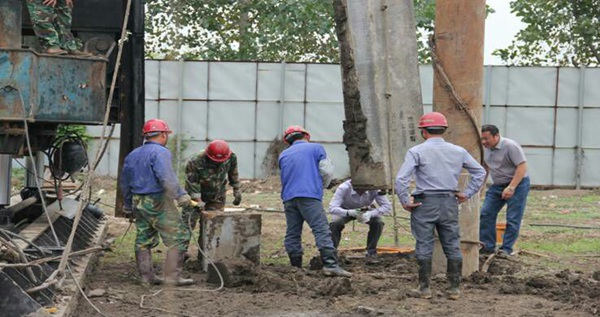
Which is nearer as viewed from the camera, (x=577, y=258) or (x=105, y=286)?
(x=105, y=286)

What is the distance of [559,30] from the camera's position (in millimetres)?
29125

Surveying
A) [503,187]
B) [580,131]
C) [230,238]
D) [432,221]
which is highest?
[580,131]

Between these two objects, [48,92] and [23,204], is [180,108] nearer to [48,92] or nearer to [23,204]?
[23,204]

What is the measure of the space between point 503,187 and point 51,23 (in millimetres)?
6160

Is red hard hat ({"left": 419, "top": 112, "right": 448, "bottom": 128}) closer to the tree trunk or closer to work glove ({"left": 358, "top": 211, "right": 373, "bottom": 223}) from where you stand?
the tree trunk

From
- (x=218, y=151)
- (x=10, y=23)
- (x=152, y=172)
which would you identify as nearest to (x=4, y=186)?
(x=152, y=172)

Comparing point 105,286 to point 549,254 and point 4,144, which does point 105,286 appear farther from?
point 549,254

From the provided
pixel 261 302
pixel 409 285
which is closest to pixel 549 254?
pixel 409 285

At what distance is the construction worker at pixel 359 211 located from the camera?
12.5m

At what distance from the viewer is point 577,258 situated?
42.6 ft

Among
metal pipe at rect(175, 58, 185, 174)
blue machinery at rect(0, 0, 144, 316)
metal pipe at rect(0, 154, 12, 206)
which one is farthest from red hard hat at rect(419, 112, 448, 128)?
metal pipe at rect(175, 58, 185, 174)

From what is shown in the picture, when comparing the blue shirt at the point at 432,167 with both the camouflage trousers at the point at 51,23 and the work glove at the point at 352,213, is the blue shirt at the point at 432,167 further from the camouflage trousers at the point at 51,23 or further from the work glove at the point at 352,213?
the camouflage trousers at the point at 51,23

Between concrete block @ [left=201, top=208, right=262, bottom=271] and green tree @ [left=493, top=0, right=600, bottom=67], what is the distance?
1938 centimetres

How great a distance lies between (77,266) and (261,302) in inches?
83.9
